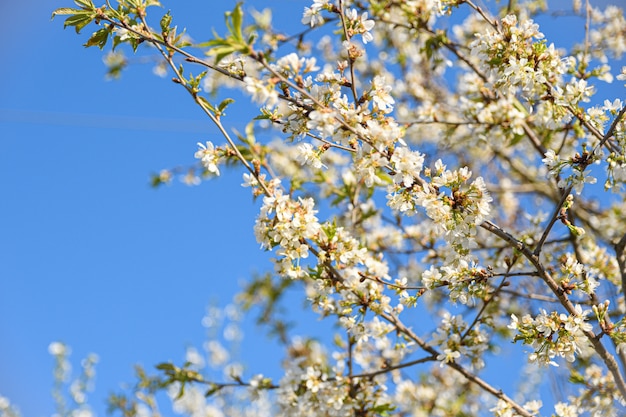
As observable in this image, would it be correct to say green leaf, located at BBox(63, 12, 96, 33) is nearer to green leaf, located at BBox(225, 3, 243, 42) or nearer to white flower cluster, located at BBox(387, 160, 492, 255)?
green leaf, located at BBox(225, 3, 243, 42)

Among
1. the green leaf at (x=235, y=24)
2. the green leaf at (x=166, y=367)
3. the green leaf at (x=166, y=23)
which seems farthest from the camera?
the green leaf at (x=166, y=367)

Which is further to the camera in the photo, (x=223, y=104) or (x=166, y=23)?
(x=223, y=104)

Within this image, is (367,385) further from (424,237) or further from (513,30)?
(513,30)

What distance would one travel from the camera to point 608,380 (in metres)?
2.58

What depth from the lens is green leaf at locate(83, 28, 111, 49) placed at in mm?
1952

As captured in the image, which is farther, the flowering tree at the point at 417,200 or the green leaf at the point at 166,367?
the green leaf at the point at 166,367

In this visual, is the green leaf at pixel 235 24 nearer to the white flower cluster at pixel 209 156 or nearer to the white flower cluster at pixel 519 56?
the white flower cluster at pixel 209 156

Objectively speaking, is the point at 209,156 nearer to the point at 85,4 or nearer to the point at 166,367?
the point at 85,4

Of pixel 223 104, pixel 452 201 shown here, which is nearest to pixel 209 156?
pixel 223 104

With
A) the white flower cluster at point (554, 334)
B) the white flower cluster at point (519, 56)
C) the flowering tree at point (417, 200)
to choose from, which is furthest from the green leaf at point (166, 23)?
the white flower cluster at point (554, 334)

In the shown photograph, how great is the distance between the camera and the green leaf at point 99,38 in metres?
1.95

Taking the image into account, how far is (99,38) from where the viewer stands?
6.45ft

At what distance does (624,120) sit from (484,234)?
68.9 inches

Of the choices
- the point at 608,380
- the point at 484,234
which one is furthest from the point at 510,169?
the point at 608,380
